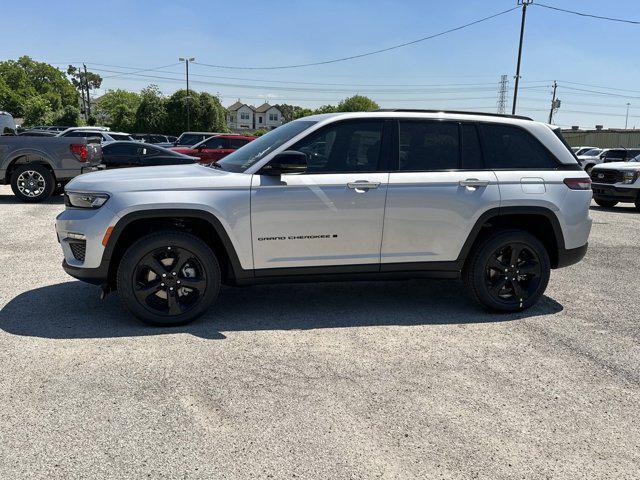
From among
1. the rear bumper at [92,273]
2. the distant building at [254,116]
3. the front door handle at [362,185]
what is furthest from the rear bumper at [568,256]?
the distant building at [254,116]

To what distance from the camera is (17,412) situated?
3004 millimetres

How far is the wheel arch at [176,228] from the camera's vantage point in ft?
13.6

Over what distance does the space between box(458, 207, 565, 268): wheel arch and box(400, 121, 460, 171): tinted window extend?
595 millimetres

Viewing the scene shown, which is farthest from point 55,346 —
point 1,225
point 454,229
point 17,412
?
point 1,225

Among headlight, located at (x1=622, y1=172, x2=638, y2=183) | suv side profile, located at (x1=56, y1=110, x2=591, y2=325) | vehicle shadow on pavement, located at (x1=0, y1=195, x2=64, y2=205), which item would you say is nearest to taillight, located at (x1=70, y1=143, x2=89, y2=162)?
vehicle shadow on pavement, located at (x1=0, y1=195, x2=64, y2=205)

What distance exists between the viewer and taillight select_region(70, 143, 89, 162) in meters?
11.2

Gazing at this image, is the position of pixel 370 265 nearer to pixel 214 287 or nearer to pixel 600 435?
pixel 214 287

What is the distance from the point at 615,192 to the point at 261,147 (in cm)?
1219

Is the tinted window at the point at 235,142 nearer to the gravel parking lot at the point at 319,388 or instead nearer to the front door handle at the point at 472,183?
the gravel parking lot at the point at 319,388

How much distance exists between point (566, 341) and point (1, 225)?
8.60m

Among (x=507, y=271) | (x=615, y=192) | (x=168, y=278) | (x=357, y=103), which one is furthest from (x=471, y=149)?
(x=357, y=103)

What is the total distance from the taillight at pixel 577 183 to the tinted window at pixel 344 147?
182 cm

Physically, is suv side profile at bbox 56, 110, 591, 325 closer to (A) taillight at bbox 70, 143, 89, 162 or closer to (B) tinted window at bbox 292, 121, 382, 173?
(B) tinted window at bbox 292, 121, 382, 173

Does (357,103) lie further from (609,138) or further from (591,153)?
(591,153)
